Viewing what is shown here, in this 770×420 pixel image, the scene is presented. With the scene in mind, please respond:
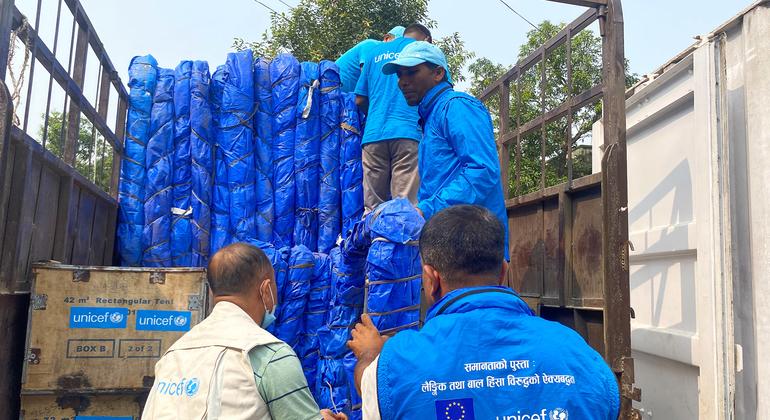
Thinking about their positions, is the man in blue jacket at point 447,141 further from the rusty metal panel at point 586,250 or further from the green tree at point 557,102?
the green tree at point 557,102

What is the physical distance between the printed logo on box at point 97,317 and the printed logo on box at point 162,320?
0.08m

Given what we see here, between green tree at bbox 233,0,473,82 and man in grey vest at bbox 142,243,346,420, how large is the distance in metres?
8.90

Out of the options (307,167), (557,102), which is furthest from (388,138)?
(557,102)

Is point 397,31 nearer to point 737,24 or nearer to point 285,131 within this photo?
point 285,131

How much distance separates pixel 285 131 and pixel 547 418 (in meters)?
3.17

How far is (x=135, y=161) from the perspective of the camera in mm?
3951

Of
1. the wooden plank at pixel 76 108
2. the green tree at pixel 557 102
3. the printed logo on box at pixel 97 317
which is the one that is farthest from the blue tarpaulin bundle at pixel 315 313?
the green tree at pixel 557 102

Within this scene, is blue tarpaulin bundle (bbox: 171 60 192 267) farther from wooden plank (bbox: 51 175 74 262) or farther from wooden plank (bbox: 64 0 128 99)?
wooden plank (bbox: 51 175 74 262)

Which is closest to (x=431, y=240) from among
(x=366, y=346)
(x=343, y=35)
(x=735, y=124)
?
(x=366, y=346)

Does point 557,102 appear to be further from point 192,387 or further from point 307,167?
point 192,387

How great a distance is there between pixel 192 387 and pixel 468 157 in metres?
1.48

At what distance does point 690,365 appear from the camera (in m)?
2.64

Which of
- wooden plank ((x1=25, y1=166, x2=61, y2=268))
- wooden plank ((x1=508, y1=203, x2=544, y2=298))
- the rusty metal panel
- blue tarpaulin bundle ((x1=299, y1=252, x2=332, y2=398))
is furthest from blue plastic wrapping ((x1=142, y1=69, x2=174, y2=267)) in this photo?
the rusty metal panel

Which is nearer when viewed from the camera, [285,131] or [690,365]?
[690,365]
